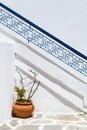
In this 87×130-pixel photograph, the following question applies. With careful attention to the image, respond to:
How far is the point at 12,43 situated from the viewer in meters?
7.93

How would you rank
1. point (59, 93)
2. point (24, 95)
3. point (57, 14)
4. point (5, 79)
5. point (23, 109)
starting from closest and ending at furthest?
point (5, 79) < point (23, 109) < point (24, 95) < point (59, 93) < point (57, 14)

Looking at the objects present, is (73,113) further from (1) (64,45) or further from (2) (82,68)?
(1) (64,45)

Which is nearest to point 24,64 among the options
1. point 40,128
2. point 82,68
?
point 82,68

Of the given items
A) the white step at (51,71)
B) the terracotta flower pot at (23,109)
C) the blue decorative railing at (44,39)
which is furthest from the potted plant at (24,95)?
the blue decorative railing at (44,39)

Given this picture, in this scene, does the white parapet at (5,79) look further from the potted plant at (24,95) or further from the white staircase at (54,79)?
the white staircase at (54,79)

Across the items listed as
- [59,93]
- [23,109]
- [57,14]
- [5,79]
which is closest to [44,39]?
[57,14]

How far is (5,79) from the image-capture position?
7.59 m

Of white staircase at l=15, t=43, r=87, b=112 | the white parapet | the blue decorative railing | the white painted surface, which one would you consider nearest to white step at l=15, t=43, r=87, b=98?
white staircase at l=15, t=43, r=87, b=112

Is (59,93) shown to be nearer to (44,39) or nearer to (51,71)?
(51,71)

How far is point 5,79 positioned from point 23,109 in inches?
32.3

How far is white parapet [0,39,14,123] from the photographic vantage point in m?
7.52

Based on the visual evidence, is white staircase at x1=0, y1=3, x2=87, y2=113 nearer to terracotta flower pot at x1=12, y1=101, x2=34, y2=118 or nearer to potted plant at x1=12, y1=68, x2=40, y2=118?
potted plant at x1=12, y1=68, x2=40, y2=118

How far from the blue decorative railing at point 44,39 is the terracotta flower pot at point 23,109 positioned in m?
1.37

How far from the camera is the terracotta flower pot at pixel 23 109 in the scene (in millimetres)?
7897
